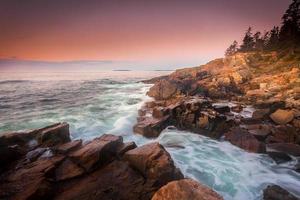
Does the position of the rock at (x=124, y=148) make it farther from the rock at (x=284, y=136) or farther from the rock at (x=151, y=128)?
the rock at (x=284, y=136)

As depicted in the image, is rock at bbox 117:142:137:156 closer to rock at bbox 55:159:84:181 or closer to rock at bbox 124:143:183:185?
rock at bbox 124:143:183:185

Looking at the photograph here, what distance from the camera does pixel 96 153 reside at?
756 centimetres

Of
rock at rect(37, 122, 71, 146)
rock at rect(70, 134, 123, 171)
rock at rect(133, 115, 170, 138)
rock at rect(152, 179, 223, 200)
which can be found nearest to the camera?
rock at rect(152, 179, 223, 200)

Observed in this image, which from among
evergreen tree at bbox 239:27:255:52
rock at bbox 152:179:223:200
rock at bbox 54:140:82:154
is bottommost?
rock at bbox 54:140:82:154

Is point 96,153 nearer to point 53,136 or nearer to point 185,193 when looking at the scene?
point 53,136

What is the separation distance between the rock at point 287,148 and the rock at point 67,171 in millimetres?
9788

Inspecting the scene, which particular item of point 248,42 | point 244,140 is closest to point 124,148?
point 244,140

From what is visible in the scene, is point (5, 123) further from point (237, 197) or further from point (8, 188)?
point (237, 197)

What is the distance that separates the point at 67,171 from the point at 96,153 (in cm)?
119

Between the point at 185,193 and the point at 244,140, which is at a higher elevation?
the point at 185,193

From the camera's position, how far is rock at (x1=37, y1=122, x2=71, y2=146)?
10028 mm

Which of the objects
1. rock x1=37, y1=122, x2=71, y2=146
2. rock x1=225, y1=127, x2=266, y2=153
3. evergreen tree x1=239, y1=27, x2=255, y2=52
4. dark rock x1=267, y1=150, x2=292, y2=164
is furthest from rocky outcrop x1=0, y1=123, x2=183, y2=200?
evergreen tree x1=239, y1=27, x2=255, y2=52

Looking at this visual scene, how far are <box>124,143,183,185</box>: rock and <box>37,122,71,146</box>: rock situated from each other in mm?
4749

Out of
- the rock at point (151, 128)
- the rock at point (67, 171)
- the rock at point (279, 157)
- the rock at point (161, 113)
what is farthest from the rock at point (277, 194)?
the rock at point (161, 113)
